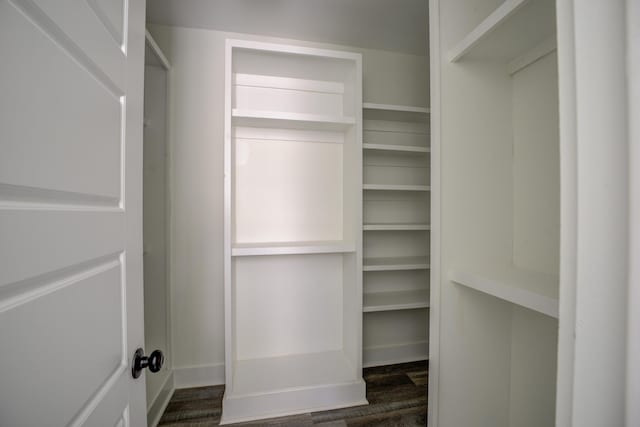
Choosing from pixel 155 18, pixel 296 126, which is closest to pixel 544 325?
pixel 296 126

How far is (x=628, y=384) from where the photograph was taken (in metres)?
0.37

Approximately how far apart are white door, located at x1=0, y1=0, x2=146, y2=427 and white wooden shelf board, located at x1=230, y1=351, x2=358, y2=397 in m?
0.98

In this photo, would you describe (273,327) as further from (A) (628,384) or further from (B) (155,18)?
(B) (155,18)

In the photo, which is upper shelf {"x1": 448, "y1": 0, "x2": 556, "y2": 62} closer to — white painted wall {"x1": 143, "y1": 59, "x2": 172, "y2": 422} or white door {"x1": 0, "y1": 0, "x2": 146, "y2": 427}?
white door {"x1": 0, "y1": 0, "x2": 146, "y2": 427}

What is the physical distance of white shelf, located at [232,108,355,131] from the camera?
155cm

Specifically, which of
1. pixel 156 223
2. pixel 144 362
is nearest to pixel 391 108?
pixel 156 223

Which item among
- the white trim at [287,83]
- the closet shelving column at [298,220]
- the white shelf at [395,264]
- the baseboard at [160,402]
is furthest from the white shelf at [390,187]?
the baseboard at [160,402]

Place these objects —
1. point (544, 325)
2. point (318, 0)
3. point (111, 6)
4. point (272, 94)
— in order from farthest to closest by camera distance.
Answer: point (272, 94) < point (318, 0) < point (544, 325) < point (111, 6)

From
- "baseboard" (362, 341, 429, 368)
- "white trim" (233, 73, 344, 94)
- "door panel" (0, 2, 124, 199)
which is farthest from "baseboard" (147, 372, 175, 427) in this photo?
"white trim" (233, 73, 344, 94)

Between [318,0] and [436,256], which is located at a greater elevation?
[318,0]

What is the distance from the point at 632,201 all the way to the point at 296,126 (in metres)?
1.62

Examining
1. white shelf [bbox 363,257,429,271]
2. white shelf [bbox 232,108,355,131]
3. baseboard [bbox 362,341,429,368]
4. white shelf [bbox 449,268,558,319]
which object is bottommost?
baseboard [bbox 362,341,429,368]

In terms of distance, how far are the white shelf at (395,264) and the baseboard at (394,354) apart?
0.69 metres

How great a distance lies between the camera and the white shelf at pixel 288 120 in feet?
5.07
